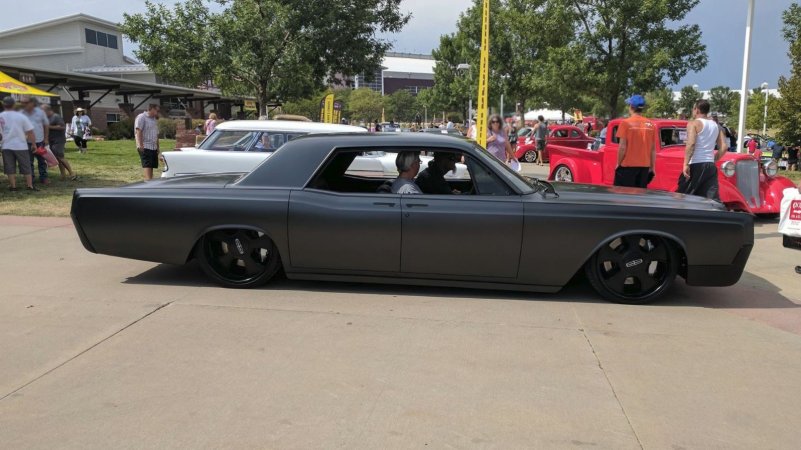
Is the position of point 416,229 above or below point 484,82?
below

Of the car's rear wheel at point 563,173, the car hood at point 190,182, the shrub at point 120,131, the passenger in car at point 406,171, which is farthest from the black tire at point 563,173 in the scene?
the shrub at point 120,131

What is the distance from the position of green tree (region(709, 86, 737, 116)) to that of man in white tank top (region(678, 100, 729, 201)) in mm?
73853

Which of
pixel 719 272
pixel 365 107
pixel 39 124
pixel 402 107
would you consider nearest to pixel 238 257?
pixel 719 272

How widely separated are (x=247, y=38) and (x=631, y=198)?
13.8 metres

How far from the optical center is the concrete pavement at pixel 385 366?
9.77ft

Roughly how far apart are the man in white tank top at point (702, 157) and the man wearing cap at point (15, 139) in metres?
10.6

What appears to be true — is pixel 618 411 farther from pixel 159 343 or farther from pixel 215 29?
pixel 215 29

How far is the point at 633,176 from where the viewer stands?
7430 millimetres

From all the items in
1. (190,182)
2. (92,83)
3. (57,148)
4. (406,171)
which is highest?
(92,83)

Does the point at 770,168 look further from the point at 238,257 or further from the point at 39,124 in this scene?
the point at 39,124

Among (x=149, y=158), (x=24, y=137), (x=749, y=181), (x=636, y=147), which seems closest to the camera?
(x=636, y=147)

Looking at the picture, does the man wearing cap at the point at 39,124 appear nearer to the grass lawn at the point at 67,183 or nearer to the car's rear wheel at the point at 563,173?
the grass lawn at the point at 67,183

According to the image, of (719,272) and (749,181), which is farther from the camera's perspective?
(749,181)

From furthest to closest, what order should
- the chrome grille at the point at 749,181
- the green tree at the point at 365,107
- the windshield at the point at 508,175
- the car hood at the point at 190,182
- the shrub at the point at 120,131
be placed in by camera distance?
the green tree at the point at 365,107
the shrub at the point at 120,131
the chrome grille at the point at 749,181
the car hood at the point at 190,182
the windshield at the point at 508,175
